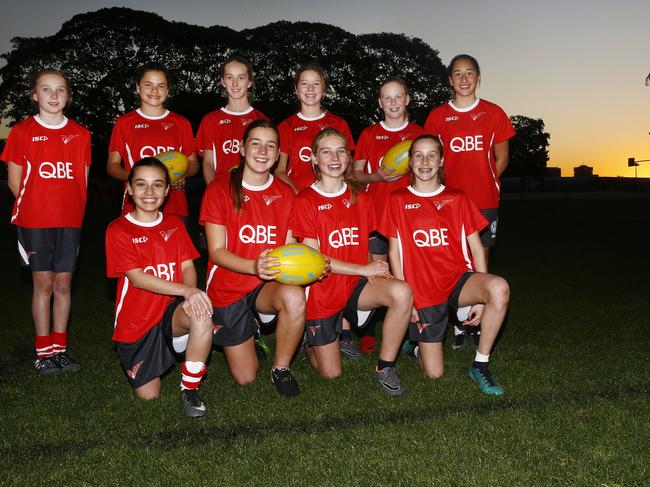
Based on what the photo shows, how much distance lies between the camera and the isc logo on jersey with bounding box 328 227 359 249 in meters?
4.36

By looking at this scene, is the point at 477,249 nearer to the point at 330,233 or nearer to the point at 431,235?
the point at 431,235

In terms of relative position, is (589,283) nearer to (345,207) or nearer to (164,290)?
(345,207)

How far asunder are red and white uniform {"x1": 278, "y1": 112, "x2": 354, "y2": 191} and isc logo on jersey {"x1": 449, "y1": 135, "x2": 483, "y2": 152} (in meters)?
0.83

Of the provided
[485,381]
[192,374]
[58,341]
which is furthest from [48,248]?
[485,381]

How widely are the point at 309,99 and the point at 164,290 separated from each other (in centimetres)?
200

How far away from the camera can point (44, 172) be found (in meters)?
4.73

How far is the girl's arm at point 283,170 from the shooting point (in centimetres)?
485

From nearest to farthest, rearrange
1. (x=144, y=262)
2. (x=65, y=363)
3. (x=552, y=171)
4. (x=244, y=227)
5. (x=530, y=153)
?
1. (x=144, y=262)
2. (x=244, y=227)
3. (x=65, y=363)
4. (x=530, y=153)
5. (x=552, y=171)

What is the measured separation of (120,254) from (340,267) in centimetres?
133

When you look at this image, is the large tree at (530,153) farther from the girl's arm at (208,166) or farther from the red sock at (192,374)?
the red sock at (192,374)

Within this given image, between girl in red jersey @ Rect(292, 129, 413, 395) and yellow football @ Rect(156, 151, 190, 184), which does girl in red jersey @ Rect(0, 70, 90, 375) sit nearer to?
yellow football @ Rect(156, 151, 190, 184)

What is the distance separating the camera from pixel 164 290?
154 inches

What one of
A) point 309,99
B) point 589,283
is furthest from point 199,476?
point 589,283

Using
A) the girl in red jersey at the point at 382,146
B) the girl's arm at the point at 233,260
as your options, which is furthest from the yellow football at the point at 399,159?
the girl's arm at the point at 233,260
